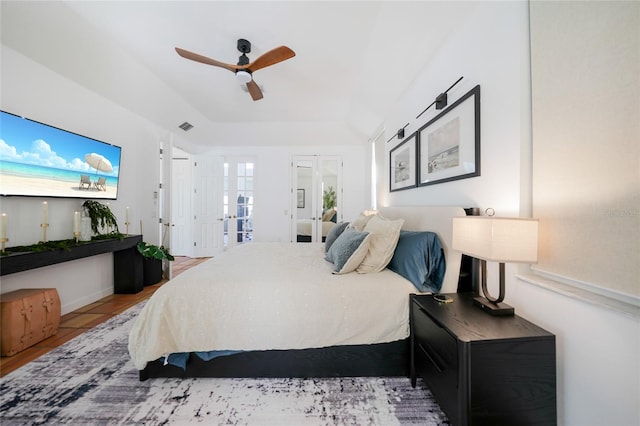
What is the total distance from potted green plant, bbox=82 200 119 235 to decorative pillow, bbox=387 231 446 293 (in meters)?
3.22

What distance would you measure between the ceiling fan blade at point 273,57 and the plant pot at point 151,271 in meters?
2.94

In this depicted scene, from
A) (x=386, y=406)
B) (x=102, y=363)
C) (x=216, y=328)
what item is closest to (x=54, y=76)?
(x=102, y=363)

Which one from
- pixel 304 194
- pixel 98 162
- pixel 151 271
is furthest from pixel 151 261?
pixel 304 194

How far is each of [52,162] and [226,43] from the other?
79.4 inches

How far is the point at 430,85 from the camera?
2.11 meters

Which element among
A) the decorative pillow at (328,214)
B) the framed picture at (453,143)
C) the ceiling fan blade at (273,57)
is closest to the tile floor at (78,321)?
the ceiling fan blade at (273,57)

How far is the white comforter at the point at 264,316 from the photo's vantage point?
1396 mm

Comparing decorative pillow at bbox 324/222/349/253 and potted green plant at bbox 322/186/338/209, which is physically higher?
potted green plant at bbox 322/186/338/209

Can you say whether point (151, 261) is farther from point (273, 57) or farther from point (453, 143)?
point (453, 143)

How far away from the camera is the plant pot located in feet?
10.8

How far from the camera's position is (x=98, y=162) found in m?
2.69

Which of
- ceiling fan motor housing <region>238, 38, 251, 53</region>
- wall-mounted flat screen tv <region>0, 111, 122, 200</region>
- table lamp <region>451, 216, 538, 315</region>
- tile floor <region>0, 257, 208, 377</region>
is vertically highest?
ceiling fan motor housing <region>238, 38, 251, 53</region>

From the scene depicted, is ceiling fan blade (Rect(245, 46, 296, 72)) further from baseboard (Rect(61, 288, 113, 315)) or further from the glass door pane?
baseboard (Rect(61, 288, 113, 315))

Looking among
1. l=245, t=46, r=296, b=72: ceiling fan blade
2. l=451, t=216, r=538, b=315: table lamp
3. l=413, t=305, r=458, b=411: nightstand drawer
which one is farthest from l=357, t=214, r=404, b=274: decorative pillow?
l=245, t=46, r=296, b=72: ceiling fan blade
